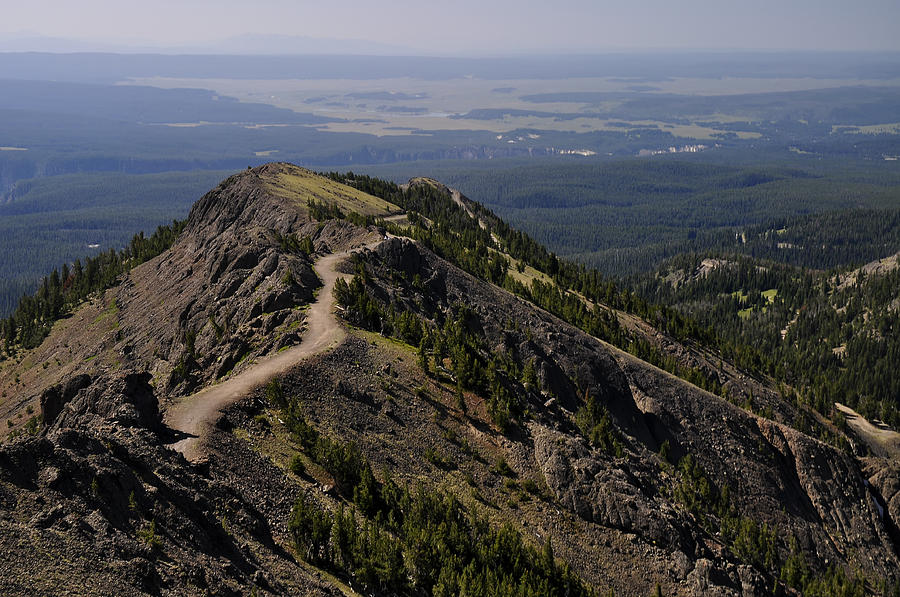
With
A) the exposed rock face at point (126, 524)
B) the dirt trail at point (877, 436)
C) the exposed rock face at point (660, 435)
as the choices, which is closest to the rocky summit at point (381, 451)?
the exposed rock face at point (126, 524)

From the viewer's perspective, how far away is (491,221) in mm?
180375

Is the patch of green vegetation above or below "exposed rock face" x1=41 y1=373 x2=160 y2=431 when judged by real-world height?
above

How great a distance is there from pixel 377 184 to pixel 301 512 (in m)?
137

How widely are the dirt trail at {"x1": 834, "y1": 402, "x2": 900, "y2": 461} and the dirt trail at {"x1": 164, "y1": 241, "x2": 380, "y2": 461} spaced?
10373cm

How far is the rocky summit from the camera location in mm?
34156

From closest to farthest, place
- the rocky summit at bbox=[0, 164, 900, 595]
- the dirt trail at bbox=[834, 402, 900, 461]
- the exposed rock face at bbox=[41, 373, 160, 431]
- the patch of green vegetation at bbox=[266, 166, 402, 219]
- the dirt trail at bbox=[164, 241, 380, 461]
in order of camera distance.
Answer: the rocky summit at bbox=[0, 164, 900, 595] < the exposed rock face at bbox=[41, 373, 160, 431] < the dirt trail at bbox=[164, 241, 380, 461] < the dirt trail at bbox=[834, 402, 900, 461] < the patch of green vegetation at bbox=[266, 166, 402, 219]

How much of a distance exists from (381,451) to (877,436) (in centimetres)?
11435

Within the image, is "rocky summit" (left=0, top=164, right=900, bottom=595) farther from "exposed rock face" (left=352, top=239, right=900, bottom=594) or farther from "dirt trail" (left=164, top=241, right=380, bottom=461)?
"exposed rock face" (left=352, top=239, right=900, bottom=594)

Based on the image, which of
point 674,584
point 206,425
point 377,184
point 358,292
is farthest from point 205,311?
point 377,184

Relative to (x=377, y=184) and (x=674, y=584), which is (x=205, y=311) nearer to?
(x=674, y=584)

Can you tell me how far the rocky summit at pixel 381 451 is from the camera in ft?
112

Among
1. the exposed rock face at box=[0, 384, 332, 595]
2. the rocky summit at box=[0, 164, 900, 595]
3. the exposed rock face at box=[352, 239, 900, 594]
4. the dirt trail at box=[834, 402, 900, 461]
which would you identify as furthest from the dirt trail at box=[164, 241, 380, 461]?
the dirt trail at box=[834, 402, 900, 461]

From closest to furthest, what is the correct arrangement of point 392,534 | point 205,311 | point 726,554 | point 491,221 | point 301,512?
point 301,512, point 392,534, point 726,554, point 205,311, point 491,221

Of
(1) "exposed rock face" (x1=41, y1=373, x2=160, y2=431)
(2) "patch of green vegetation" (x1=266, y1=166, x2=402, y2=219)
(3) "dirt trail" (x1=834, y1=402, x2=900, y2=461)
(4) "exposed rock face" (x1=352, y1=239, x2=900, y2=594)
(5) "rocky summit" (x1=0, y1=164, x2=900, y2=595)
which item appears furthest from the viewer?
(2) "patch of green vegetation" (x1=266, y1=166, x2=402, y2=219)
